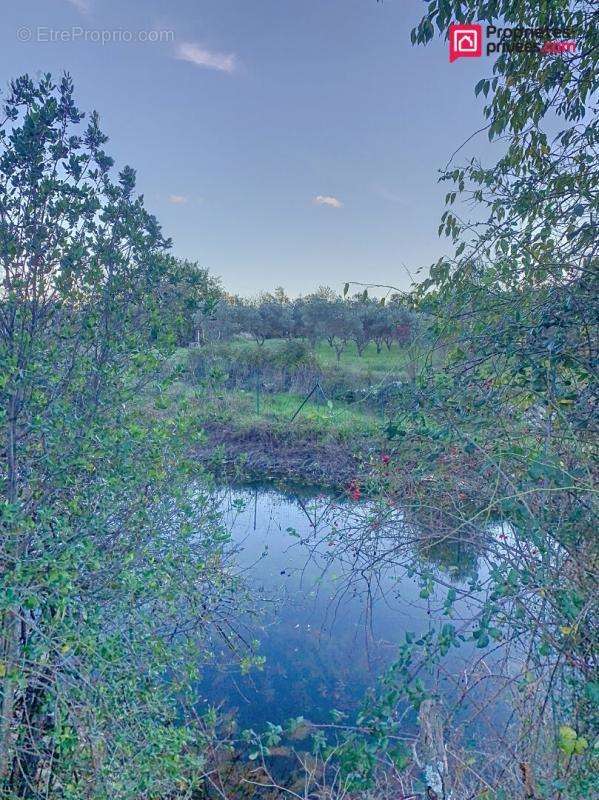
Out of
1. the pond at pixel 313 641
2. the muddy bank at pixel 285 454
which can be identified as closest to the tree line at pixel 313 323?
the muddy bank at pixel 285 454

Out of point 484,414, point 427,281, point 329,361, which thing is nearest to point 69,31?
point 427,281

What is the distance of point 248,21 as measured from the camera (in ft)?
15.5

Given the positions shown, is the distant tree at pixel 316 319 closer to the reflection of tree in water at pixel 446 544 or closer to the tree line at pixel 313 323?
A: the tree line at pixel 313 323

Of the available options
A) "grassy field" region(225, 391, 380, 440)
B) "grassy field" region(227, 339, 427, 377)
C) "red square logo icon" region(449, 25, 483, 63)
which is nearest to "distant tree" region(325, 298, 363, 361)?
"grassy field" region(227, 339, 427, 377)

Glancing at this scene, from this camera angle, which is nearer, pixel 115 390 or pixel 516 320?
pixel 516 320

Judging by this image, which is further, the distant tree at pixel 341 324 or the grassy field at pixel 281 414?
the distant tree at pixel 341 324

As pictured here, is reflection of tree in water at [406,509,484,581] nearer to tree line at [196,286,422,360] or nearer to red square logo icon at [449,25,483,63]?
red square logo icon at [449,25,483,63]

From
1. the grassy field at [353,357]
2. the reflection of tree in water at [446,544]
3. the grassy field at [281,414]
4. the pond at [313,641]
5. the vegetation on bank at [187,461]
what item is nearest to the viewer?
the vegetation on bank at [187,461]

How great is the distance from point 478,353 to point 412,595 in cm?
434

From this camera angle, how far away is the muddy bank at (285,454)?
10766mm

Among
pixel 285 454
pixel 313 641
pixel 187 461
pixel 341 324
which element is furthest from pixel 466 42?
pixel 341 324

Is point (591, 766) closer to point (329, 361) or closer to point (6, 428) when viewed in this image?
point (6, 428)

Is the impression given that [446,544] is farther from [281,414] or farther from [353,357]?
[353,357]

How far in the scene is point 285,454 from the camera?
11914 mm
